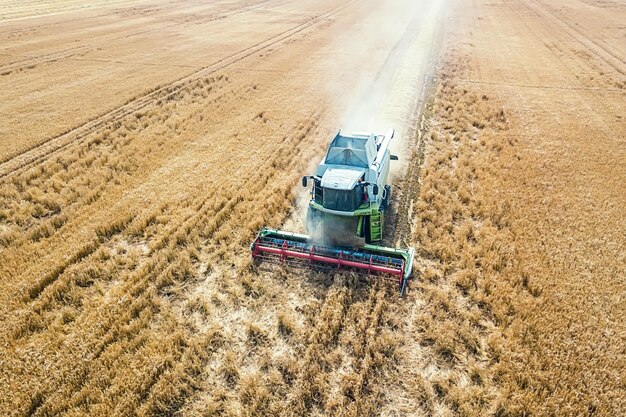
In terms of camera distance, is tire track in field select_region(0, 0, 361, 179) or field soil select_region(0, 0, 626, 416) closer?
field soil select_region(0, 0, 626, 416)

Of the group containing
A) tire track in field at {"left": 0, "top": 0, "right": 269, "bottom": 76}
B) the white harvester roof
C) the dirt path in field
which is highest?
tire track in field at {"left": 0, "top": 0, "right": 269, "bottom": 76}

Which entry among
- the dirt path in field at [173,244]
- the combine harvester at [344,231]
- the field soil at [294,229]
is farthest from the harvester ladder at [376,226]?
the dirt path in field at [173,244]

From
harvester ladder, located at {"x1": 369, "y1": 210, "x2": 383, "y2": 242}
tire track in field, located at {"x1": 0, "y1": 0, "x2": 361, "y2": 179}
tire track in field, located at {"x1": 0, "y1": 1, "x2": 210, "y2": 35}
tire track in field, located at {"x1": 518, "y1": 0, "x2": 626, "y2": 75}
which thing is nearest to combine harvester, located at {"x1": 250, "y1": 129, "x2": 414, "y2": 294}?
harvester ladder, located at {"x1": 369, "y1": 210, "x2": 383, "y2": 242}

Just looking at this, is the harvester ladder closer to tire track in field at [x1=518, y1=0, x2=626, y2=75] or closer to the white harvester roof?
the white harvester roof

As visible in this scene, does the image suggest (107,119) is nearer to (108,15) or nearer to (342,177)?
(342,177)

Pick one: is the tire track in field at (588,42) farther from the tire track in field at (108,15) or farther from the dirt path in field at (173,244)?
the tire track in field at (108,15)

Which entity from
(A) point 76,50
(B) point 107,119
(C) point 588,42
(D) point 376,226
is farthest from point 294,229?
(C) point 588,42
